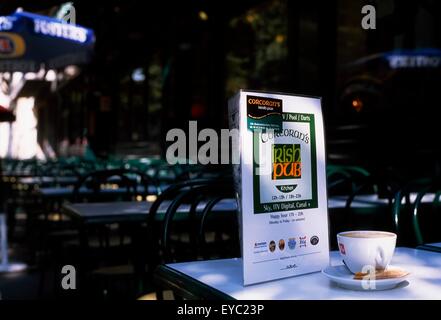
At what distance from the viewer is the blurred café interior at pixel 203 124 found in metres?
2.55

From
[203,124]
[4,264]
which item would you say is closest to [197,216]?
[4,264]

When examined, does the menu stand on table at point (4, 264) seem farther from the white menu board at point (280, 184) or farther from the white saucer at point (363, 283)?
the white saucer at point (363, 283)

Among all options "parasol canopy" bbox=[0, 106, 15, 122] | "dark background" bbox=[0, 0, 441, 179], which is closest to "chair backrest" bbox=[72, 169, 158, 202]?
"dark background" bbox=[0, 0, 441, 179]

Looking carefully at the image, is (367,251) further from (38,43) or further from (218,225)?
(38,43)

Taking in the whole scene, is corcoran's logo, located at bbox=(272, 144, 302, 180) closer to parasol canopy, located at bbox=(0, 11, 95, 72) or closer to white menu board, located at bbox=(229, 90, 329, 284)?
white menu board, located at bbox=(229, 90, 329, 284)

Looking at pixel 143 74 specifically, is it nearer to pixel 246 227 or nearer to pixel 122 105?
pixel 122 105

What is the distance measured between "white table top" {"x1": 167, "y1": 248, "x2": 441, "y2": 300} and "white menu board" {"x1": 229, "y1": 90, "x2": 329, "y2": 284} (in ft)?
0.10

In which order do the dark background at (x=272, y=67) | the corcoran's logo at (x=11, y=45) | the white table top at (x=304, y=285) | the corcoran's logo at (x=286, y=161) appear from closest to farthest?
the white table top at (x=304, y=285) < the corcoran's logo at (x=286, y=161) < the dark background at (x=272, y=67) < the corcoran's logo at (x=11, y=45)

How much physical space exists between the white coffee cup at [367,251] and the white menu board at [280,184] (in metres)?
0.11

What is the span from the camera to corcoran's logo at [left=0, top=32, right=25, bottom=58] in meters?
6.46

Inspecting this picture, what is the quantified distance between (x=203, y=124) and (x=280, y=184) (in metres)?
7.44

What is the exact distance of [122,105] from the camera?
12648mm

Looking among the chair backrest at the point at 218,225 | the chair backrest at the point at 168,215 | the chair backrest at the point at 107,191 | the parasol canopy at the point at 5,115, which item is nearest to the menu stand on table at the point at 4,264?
the parasol canopy at the point at 5,115
